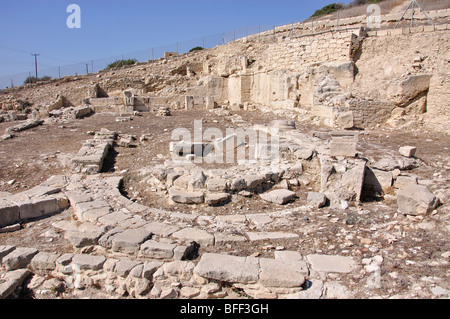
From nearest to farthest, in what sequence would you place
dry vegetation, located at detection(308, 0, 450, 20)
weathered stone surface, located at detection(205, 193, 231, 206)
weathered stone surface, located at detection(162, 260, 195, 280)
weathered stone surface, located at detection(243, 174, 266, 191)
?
weathered stone surface, located at detection(162, 260, 195, 280), weathered stone surface, located at detection(205, 193, 231, 206), weathered stone surface, located at detection(243, 174, 266, 191), dry vegetation, located at detection(308, 0, 450, 20)

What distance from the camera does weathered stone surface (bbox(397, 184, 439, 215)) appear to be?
14.1 ft

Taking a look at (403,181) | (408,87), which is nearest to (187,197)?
(403,181)

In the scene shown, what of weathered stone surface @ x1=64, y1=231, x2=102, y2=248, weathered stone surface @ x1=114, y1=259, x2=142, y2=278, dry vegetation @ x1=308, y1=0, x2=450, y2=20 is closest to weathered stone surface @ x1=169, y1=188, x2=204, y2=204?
weathered stone surface @ x1=64, y1=231, x2=102, y2=248

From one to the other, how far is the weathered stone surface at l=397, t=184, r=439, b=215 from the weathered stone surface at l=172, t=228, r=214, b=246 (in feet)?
9.98

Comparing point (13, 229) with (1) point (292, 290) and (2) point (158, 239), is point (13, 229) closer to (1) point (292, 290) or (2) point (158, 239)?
(2) point (158, 239)

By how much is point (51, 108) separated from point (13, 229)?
15.8 m

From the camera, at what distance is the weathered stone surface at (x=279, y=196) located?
525 centimetres

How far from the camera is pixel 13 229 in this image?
4.51 m

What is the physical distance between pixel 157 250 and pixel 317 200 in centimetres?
290

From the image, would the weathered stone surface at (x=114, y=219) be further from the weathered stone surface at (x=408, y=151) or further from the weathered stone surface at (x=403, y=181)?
the weathered stone surface at (x=408, y=151)

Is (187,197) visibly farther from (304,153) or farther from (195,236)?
(304,153)

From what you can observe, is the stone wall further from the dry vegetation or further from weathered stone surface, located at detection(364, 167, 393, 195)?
the dry vegetation

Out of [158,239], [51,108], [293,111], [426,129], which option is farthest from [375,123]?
[51,108]
